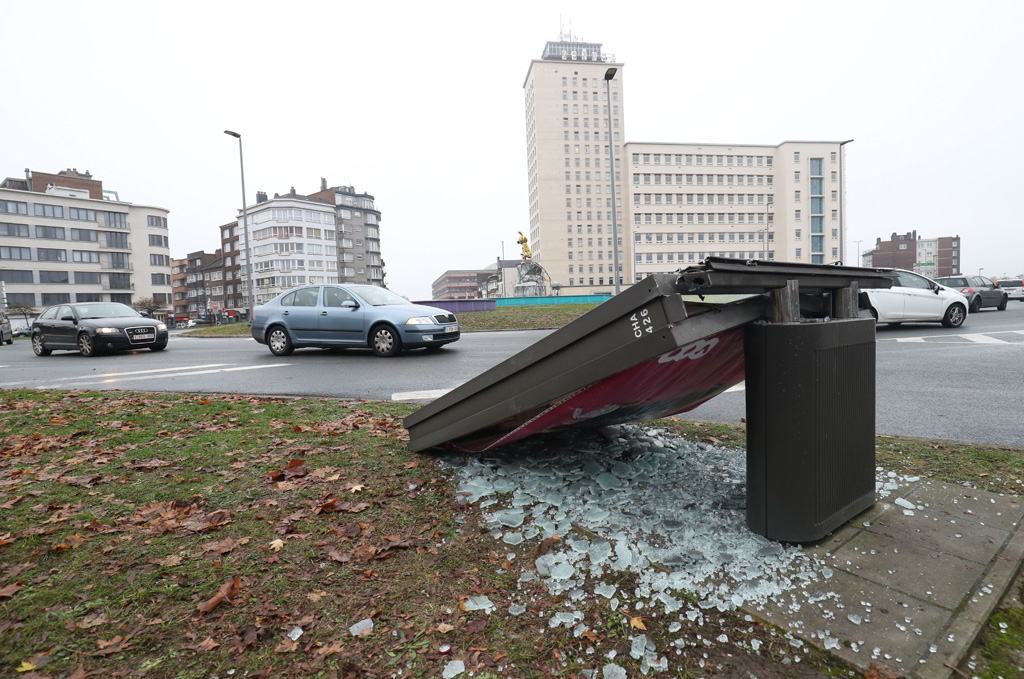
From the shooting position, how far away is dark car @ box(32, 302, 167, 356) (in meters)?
13.4

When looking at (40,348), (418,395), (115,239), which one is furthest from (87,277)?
(418,395)

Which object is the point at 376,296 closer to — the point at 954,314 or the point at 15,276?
the point at 954,314

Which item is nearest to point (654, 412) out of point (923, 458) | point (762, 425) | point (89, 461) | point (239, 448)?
point (762, 425)

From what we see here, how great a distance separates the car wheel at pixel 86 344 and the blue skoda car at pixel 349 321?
4.62 meters

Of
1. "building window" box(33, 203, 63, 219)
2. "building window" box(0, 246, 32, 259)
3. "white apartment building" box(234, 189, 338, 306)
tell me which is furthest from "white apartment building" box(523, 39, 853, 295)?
"building window" box(0, 246, 32, 259)

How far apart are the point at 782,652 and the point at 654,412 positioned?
6.01 feet

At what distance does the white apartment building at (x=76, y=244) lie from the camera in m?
68.1

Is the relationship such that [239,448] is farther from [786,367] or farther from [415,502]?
[786,367]

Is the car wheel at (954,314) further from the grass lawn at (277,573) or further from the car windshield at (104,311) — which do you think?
the car windshield at (104,311)

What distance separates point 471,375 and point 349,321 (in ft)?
14.4

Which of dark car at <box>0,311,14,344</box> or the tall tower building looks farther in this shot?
the tall tower building

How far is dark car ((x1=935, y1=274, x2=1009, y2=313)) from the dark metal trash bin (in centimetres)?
2468

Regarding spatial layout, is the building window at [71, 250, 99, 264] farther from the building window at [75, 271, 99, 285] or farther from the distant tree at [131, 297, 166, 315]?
the distant tree at [131, 297, 166, 315]

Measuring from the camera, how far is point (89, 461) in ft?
11.0
